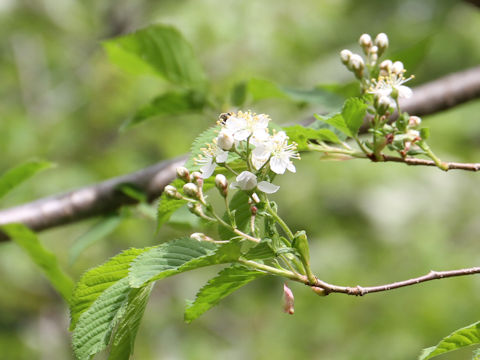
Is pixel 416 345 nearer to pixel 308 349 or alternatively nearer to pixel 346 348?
pixel 346 348

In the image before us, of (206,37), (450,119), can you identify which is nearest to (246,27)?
(206,37)

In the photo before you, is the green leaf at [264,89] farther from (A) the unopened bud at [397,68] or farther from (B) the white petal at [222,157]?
(B) the white petal at [222,157]

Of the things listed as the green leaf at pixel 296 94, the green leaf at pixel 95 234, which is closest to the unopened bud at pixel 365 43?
the green leaf at pixel 296 94

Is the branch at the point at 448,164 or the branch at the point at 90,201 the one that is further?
the branch at the point at 90,201

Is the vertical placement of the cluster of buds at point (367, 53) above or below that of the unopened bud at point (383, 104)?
above

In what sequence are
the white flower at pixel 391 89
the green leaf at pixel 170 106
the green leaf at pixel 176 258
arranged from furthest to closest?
the green leaf at pixel 170 106
the white flower at pixel 391 89
the green leaf at pixel 176 258

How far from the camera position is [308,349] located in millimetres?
4176

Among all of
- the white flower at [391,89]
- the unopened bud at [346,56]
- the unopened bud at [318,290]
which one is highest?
the unopened bud at [346,56]

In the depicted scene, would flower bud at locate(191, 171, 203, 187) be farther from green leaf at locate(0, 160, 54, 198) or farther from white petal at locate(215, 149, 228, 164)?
green leaf at locate(0, 160, 54, 198)

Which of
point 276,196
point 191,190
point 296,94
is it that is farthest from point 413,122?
point 276,196

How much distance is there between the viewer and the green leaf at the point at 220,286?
0.93 metres

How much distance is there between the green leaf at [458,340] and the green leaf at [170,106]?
3.89 feet

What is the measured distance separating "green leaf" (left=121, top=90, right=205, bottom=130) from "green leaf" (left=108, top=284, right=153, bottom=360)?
39.4 inches

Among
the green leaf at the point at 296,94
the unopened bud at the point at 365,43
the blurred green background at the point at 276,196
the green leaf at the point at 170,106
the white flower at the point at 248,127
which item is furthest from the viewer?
the blurred green background at the point at 276,196
